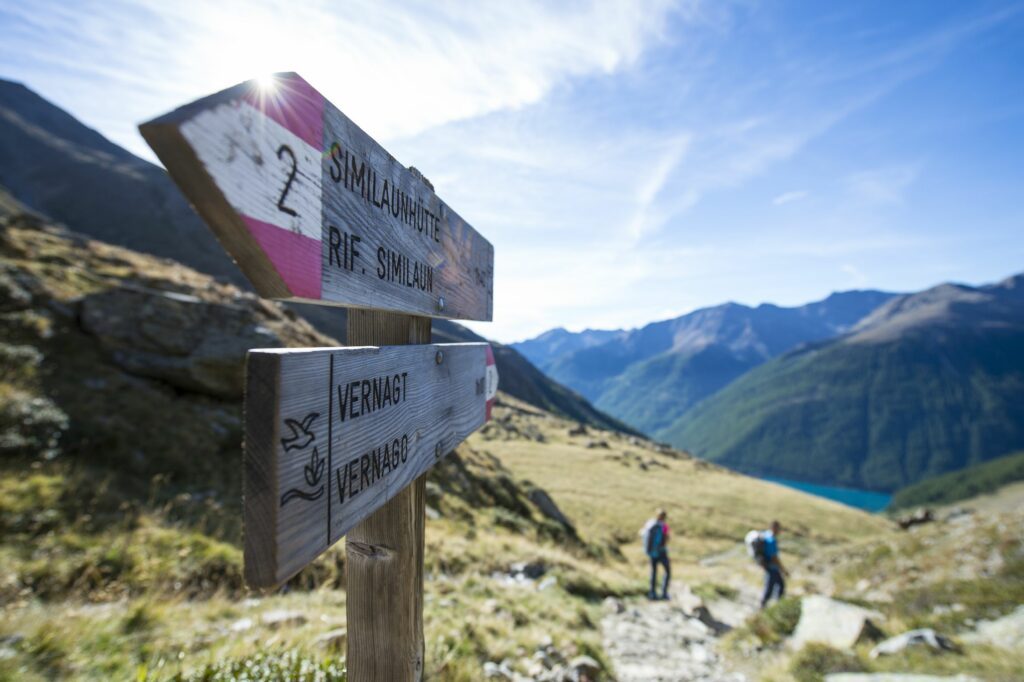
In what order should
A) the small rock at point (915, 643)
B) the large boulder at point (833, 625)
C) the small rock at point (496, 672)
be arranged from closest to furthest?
the small rock at point (496, 672) → the small rock at point (915, 643) → the large boulder at point (833, 625)

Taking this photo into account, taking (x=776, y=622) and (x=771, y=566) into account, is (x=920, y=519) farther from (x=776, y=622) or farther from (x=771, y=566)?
(x=776, y=622)

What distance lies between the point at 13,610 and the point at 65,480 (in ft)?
10.9

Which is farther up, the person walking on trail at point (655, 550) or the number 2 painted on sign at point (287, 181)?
the number 2 painted on sign at point (287, 181)

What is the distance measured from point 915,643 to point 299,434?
898 cm

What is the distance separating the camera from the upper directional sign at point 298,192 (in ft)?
3.46

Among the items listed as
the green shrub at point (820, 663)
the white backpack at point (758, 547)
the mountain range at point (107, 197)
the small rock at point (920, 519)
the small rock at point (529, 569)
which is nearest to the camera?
the green shrub at point (820, 663)

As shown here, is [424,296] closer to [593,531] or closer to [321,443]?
[321,443]

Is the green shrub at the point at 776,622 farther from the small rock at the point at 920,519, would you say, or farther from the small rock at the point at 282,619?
the small rock at the point at 920,519

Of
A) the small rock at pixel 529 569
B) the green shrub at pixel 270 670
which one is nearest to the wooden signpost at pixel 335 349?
the green shrub at pixel 270 670

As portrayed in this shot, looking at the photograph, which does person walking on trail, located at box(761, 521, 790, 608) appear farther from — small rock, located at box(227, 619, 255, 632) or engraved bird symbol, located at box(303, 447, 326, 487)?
engraved bird symbol, located at box(303, 447, 326, 487)

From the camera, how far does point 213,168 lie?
1.05 m

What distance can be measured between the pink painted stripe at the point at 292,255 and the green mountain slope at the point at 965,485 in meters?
190

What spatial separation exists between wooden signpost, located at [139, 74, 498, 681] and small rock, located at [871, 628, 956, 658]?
756cm

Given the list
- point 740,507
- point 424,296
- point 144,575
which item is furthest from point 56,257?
point 740,507
